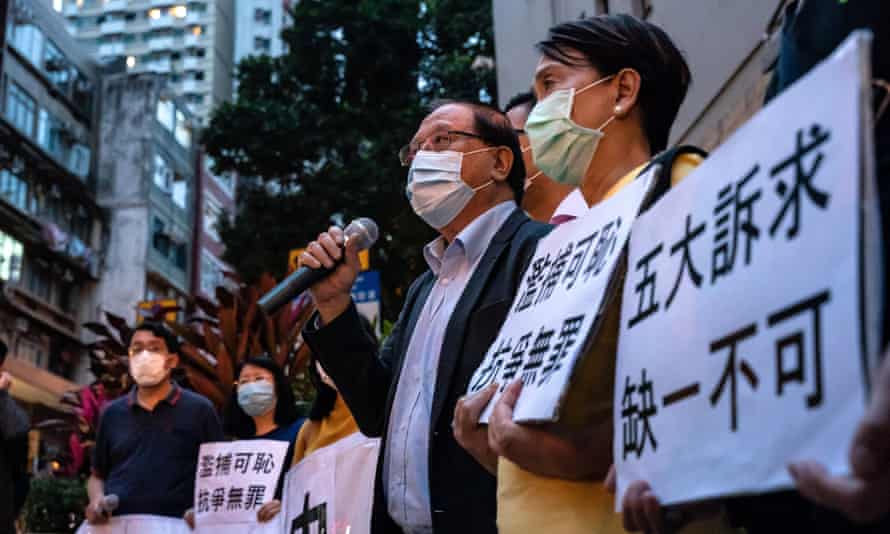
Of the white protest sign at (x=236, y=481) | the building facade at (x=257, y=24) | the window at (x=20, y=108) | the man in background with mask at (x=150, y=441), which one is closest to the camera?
the white protest sign at (x=236, y=481)

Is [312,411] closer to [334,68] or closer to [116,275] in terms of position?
[334,68]

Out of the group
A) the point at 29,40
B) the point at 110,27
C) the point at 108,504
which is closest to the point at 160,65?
the point at 110,27

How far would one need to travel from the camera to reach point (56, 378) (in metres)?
35.3

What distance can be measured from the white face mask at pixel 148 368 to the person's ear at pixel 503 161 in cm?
357

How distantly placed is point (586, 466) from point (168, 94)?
149ft

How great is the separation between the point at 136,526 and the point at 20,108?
33009mm

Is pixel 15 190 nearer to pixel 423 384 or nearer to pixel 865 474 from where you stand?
pixel 423 384

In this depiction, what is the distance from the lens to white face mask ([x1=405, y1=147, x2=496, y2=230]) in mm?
3389

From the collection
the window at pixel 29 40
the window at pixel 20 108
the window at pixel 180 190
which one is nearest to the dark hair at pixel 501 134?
the window at pixel 20 108

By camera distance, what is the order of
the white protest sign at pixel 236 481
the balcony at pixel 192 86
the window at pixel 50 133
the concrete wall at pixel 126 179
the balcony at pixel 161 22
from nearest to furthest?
the white protest sign at pixel 236 481
the window at pixel 50 133
the concrete wall at pixel 126 179
the balcony at pixel 192 86
the balcony at pixel 161 22

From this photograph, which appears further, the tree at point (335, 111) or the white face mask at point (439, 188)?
the tree at point (335, 111)

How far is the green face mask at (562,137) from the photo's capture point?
259cm

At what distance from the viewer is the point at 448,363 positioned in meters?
2.88

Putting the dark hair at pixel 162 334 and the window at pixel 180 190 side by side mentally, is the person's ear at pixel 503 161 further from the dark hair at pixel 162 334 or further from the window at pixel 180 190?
the window at pixel 180 190
